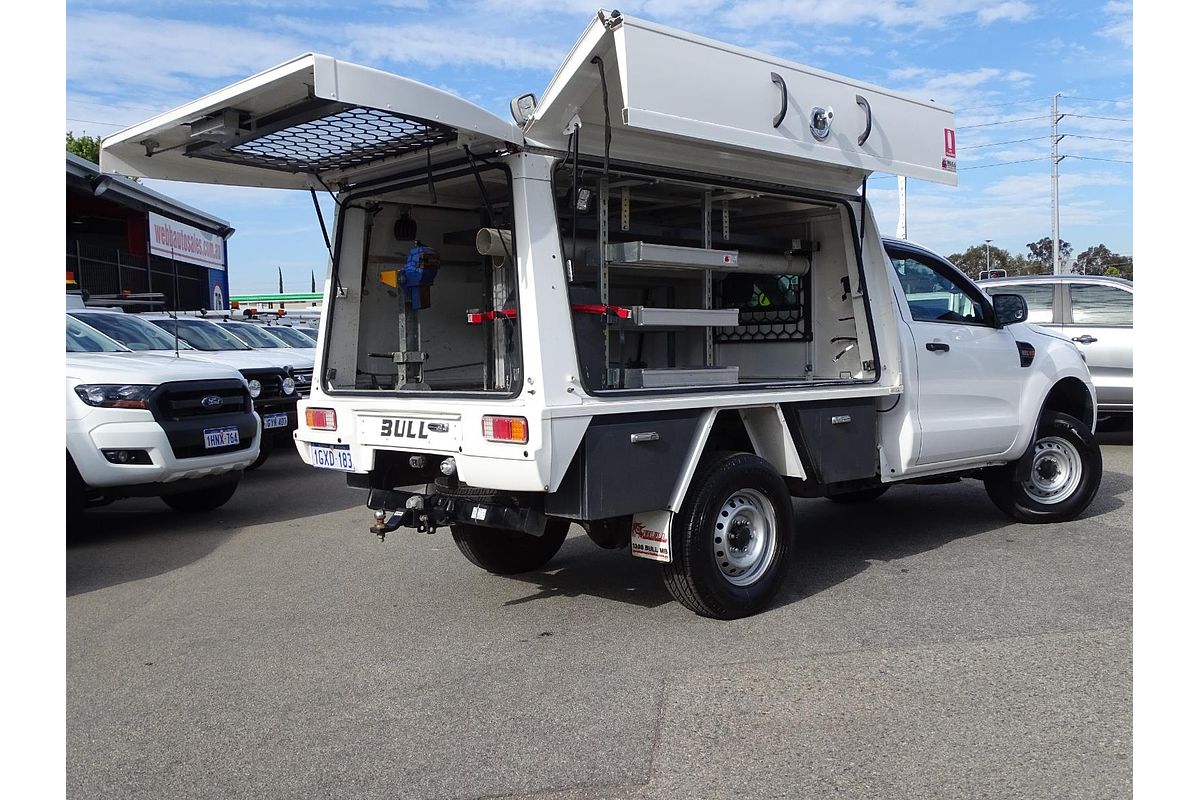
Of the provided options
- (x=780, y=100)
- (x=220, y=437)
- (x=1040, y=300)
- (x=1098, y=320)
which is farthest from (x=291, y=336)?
(x=780, y=100)

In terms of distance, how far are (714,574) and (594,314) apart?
1.45m

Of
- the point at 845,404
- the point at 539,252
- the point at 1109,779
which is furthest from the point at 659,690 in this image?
the point at 845,404

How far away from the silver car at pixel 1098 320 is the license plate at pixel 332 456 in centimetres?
886

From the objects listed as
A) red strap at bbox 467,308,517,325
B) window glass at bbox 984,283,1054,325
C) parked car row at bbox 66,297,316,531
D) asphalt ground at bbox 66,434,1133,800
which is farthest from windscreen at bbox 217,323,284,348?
window glass at bbox 984,283,1054,325

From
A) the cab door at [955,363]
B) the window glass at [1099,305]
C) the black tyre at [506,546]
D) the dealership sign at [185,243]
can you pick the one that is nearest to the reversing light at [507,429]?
the black tyre at [506,546]

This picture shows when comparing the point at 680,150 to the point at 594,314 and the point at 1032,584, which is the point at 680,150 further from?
the point at 1032,584

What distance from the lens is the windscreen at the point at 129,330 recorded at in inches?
389

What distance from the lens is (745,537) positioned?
556 cm

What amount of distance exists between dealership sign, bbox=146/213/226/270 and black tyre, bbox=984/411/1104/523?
24469 millimetres

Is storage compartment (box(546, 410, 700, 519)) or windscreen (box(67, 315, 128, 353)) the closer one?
storage compartment (box(546, 410, 700, 519))

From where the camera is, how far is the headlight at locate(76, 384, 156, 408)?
25.0 feet

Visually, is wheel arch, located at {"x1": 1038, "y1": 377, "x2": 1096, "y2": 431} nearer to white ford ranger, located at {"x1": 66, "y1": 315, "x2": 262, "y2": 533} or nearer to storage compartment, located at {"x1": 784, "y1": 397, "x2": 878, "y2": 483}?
storage compartment, located at {"x1": 784, "y1": 397, "x2": 878, "y2": 483}

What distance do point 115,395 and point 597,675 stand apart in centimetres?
491

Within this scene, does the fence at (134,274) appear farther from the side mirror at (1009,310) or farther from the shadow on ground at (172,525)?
the side mirror at (1009,310)
